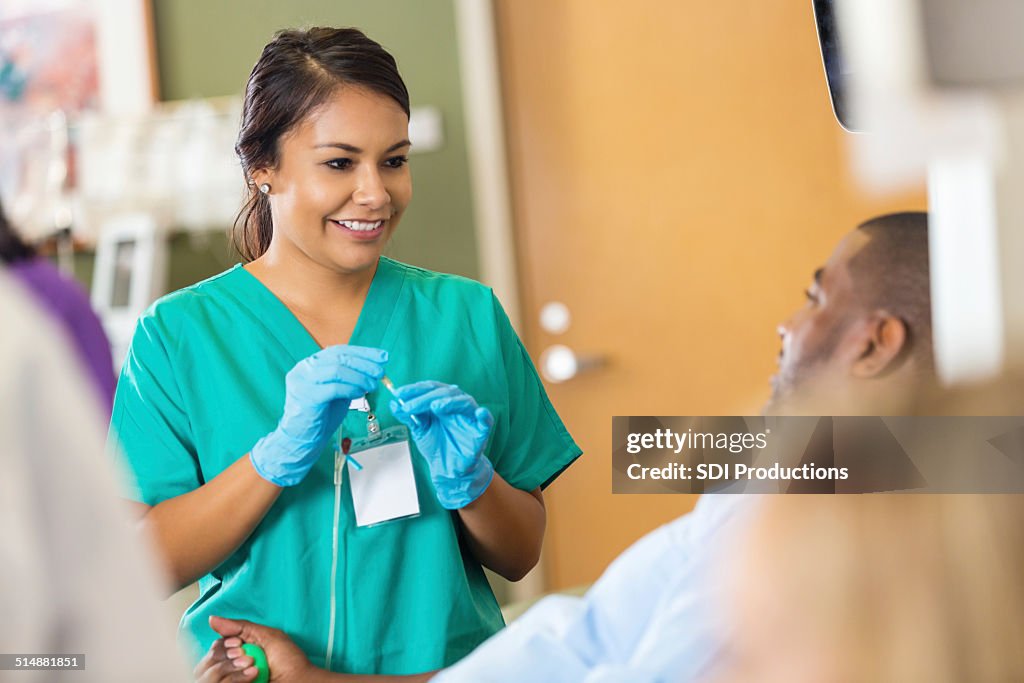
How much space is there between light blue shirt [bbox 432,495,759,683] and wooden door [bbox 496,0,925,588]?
1.05 ft

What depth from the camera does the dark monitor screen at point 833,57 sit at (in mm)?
1128

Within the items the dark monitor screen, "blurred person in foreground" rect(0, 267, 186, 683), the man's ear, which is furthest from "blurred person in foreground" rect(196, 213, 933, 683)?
"blurred person in foreground" rect(0, 267, 186, 683)

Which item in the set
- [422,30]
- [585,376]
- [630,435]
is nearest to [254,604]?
[630,435]

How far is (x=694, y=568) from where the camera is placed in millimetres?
973

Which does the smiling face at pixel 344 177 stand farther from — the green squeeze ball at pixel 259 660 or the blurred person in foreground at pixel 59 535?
the blurred person in foreground at pixel 59 535

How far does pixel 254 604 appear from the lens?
107cm

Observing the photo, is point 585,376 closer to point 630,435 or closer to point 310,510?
point 630,435

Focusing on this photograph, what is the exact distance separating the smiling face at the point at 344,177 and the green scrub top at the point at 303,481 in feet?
0.30

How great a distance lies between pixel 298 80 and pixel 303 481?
0.38 m

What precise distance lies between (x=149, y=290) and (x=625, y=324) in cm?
98

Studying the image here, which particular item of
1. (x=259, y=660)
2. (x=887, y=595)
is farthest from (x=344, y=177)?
(x=887, y=595)

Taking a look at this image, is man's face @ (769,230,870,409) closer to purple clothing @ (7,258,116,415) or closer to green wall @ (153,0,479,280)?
green wall @ (153,0,479,280)

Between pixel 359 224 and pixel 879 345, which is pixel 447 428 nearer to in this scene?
pixel 359 224

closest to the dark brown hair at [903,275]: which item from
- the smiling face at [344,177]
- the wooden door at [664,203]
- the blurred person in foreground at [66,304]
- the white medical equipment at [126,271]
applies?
the wooden door at [664,203]
